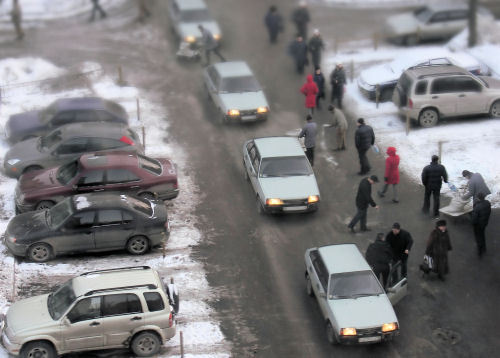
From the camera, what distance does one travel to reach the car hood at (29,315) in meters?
15.5

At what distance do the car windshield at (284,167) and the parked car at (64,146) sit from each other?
376 centimetres

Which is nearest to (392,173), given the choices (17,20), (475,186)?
(475,186)

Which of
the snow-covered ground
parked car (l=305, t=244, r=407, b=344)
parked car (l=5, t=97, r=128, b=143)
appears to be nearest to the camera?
parked car (l=305, t=244, r=407, b=344)

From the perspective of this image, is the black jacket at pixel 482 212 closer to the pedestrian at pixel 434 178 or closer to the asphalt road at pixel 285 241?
the asphalt road at pixel 285 241

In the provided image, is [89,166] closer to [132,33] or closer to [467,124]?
[467,124]

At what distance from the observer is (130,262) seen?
1938cm

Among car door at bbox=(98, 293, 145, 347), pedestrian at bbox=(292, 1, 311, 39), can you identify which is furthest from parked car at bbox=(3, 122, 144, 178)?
pedestrian at bbox=(292, 1, 311, 39)

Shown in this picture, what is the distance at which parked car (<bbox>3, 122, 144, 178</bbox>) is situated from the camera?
886 inches

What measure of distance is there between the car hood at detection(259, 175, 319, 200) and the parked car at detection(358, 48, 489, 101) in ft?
23.8

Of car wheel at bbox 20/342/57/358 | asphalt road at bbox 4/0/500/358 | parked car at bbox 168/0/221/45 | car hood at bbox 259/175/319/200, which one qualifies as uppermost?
parked car at bbox 168/0/221/45

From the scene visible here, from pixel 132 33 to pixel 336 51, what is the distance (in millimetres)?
9074

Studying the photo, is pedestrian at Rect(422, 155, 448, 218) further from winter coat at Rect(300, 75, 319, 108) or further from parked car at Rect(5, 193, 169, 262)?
parked car at Rect(5, 193, 169, 262)

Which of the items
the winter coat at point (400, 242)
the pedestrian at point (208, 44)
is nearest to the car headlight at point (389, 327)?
the winter coat at point (400, 242)

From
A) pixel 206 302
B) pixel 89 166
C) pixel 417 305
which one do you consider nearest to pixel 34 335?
pixel 206 302
